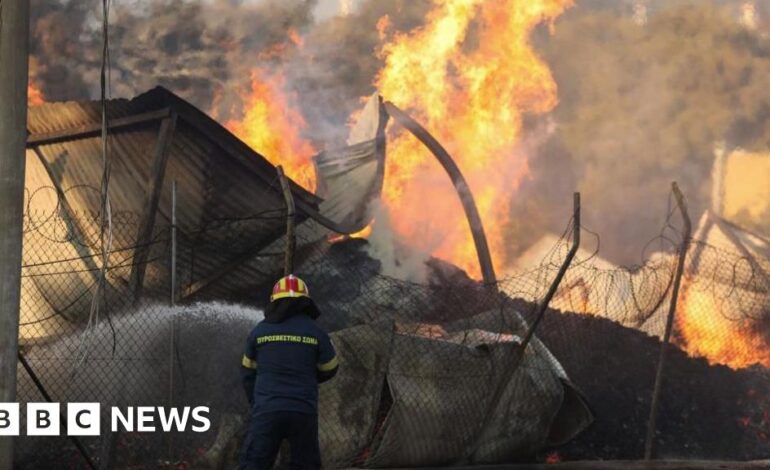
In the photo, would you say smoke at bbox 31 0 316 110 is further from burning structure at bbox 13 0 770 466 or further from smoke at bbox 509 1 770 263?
smoke at bbox 509 1 770 263

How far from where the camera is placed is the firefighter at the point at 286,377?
6477mm

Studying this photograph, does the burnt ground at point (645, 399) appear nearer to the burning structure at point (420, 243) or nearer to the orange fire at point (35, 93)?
the burning structure at point (420, 243)

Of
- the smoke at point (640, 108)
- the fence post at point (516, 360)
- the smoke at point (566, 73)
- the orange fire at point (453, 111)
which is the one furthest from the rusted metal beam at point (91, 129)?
the smoke at point (640, 108)

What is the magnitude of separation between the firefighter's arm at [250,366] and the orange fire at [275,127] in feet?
36.2

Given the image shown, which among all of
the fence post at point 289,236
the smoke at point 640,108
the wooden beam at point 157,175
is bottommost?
the fence post at point 289,236

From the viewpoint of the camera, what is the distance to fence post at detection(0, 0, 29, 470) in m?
7.25

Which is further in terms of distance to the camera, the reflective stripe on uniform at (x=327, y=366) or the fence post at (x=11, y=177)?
the fence post at (x=11, y=177)

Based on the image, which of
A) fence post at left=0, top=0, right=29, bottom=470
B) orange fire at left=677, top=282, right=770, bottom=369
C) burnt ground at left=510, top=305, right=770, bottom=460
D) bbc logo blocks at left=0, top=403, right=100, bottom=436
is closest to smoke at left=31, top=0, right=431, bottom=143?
orange fire at left=677, top=282, right=770, bottom=369

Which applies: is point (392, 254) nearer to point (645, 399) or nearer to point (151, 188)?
point (151, 188)

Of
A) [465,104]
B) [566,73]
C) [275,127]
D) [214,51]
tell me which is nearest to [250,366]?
[275,127]

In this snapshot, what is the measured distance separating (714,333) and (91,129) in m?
10.8

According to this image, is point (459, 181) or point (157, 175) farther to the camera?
Result: point (459, 181)

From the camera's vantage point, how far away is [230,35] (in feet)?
62.3

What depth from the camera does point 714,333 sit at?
54.0 feet
